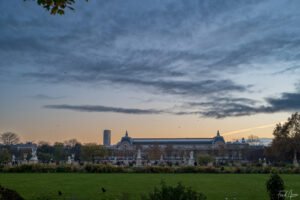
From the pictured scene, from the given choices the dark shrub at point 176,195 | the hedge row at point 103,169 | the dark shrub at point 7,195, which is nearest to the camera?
the dark shrub at point 176,195

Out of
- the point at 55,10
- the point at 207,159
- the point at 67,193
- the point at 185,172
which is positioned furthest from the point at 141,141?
the point at 55,10

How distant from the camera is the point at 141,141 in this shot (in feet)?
451

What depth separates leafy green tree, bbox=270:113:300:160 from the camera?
5328 cm

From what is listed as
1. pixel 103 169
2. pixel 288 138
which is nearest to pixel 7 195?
pixel 103 169

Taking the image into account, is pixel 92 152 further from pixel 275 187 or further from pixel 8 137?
pixel 275 187

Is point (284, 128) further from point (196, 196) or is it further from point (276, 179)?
point (196, 196)

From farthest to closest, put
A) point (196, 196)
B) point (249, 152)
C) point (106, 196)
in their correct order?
point (249, 152), point (106, 196), point (196, 196)

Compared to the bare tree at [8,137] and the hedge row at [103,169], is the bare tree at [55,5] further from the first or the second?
the bare tree at [8,137]

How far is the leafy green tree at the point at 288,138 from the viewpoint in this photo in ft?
175

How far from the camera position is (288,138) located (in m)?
54.8

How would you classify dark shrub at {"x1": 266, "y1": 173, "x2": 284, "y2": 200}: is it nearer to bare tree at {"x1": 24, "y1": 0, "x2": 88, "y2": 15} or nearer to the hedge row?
bare tree at {"x1": 24, "y1": 0, "x2": 88, "y2": 15}

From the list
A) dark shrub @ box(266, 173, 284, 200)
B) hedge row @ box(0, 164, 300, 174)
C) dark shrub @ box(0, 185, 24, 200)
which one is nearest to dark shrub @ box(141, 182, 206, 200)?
dark shrub @ box(0, 185, 24, 200)

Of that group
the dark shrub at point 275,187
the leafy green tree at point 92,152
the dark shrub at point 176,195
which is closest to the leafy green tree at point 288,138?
the leafy green tree at point 92,152

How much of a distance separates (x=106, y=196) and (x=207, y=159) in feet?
162
